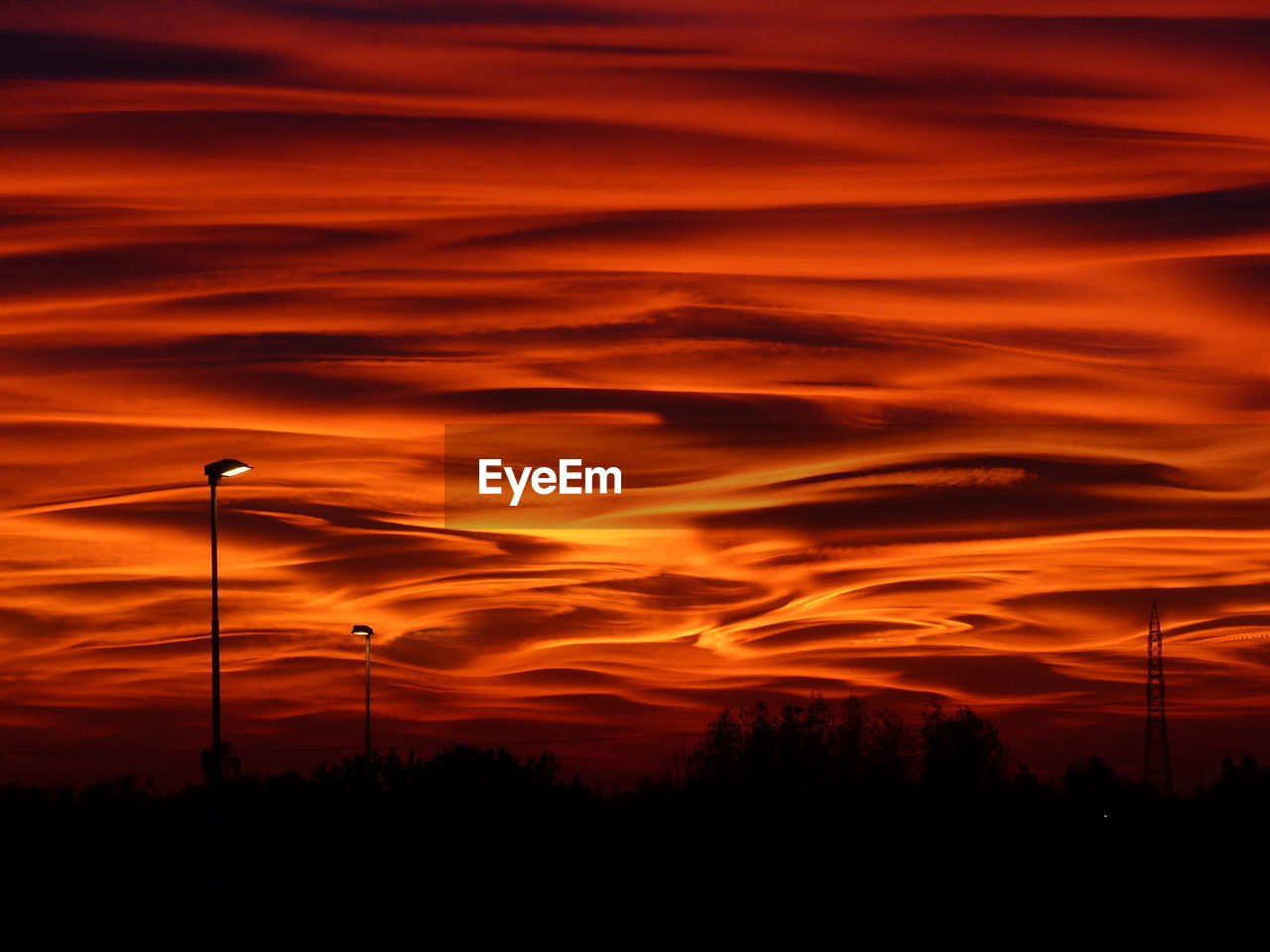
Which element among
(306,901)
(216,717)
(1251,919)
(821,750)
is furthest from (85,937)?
(821,750)

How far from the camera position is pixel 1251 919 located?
49.4 m

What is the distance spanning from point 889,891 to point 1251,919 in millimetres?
11858

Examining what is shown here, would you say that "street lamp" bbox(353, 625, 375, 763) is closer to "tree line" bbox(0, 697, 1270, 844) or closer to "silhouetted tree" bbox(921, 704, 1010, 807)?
"tree line" bbox(0, 697, 1270, 844)

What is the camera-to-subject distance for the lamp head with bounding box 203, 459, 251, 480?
31344mm

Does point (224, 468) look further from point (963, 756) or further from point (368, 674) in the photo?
point (963, 756)

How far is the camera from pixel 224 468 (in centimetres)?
3148

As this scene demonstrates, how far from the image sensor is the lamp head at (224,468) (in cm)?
3134

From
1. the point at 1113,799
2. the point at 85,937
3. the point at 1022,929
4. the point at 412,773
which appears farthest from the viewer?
the point at 1113,799

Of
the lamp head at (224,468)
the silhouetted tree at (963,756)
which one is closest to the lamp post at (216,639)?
the lamp head at (224,468)

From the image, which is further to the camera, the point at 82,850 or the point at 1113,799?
the point at 1113,799

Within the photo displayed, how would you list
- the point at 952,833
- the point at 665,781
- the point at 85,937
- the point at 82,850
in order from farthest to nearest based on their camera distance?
the point at 665,781, the point at 952,833, the point at 82,850, the point at 85,937

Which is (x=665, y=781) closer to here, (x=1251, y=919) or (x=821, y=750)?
(x=821, y=750)

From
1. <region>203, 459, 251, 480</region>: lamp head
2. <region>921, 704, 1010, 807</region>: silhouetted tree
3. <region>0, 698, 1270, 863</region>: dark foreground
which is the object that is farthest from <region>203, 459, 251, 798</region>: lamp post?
<region>921, 704, 1010, 807</region>: silhouetted tree

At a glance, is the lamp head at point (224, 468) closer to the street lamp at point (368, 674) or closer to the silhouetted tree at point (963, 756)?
the street lamp at point (368, 674)
